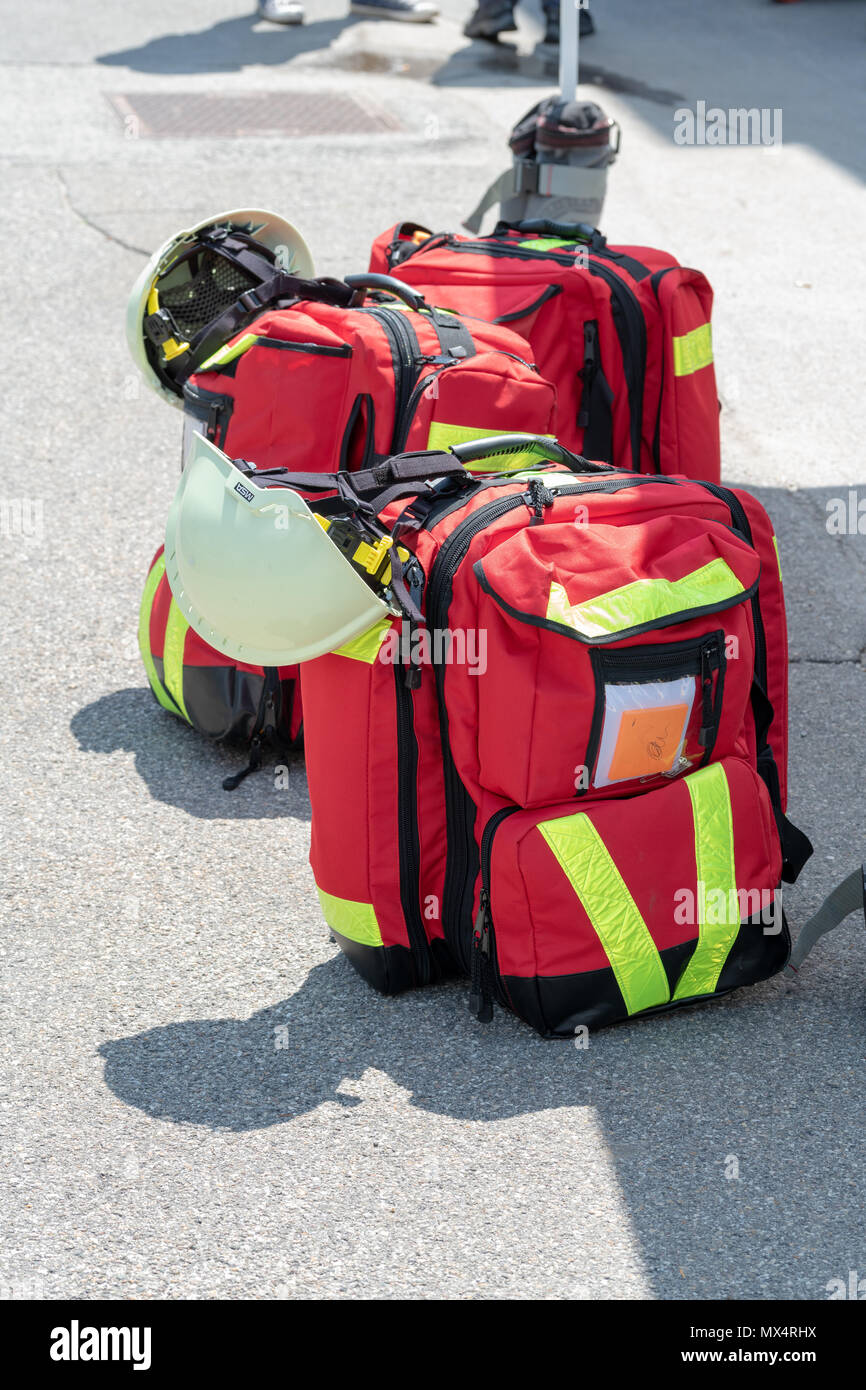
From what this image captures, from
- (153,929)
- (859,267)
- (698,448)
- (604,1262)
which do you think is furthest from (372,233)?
(604,1262)

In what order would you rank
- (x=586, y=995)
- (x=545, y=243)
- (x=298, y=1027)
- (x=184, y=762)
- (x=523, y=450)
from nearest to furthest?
(x=586, y=995) → (x=298, y=1027) → (x=523, y=450) → (x=184, y=762) → (x=545, y=243)

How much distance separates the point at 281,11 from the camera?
9.83 m

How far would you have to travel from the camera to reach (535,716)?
2.30 meters

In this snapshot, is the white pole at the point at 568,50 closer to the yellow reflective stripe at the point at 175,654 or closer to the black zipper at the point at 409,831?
the yellow reflective stripe at the point at 175,654

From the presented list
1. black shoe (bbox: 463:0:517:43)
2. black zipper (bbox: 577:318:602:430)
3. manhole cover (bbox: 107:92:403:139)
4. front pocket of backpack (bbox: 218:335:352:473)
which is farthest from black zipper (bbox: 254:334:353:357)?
black shoe (bbox: 463:0:517:43)

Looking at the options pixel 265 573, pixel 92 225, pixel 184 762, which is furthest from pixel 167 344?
pixel 92 225

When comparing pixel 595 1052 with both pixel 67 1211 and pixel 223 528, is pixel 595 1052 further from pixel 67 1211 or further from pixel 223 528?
pixel 223 528

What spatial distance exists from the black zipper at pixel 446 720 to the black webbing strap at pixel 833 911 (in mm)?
613

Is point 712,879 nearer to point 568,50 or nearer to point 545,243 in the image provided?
point 545,243

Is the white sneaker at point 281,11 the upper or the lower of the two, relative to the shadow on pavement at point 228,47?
upper

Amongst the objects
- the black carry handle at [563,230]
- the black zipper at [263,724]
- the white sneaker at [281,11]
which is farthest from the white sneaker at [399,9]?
the black zipper at [263,724]

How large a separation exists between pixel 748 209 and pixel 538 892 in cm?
541

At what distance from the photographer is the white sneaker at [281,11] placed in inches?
386

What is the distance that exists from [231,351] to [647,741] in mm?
1373
